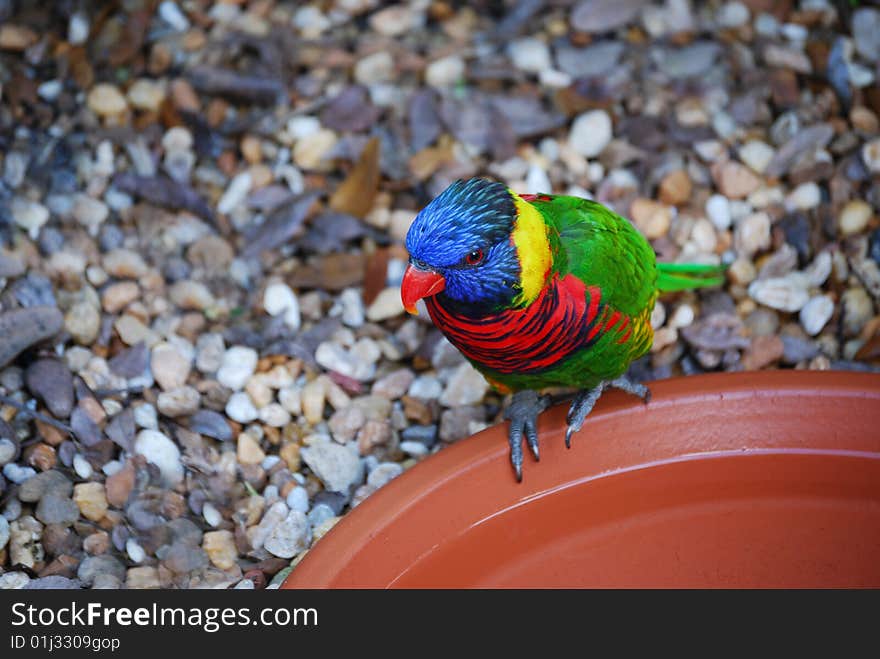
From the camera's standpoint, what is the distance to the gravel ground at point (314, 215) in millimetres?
2234

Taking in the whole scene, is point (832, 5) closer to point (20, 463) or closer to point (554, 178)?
point (554, 178)

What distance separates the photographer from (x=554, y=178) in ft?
9.64

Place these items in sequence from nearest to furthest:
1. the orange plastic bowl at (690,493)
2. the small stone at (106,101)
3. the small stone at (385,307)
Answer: the orange plastic bowl at (690,493) → the small stone at (385,307) → the small stone at (106,101)

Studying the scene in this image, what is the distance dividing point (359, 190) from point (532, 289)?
3.94 ft

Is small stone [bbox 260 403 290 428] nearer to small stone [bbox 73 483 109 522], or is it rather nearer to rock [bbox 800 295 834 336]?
small stone [bbox 73 483 109 522]

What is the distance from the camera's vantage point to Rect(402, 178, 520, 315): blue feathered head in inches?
67.2

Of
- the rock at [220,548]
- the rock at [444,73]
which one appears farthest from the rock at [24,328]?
the rock at [444,73]

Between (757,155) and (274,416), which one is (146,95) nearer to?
(274,416)

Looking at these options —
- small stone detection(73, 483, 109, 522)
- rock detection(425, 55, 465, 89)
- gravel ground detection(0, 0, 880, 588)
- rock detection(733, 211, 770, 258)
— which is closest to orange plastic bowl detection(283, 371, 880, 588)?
gravel ground detection(0, 0, 880, 588)

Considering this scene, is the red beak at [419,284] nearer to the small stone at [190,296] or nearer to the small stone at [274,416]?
the small stone at [274,416]

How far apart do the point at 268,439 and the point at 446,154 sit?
1125 mm

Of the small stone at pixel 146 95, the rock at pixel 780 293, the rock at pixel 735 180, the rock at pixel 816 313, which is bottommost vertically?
the rock at pixel 816 313

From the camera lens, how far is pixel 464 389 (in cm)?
253

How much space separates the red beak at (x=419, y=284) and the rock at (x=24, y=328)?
106 centimetres
